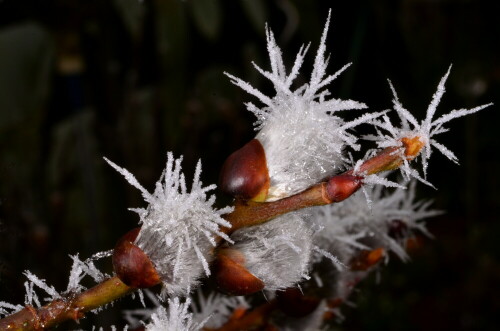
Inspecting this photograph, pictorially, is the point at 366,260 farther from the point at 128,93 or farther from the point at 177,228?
the point at 128,93

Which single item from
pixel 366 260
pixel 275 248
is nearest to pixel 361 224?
pixel 366 260

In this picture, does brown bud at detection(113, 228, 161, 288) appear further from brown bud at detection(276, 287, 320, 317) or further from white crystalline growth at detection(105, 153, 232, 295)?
brown bud at detection(276, 287, 320, 317)

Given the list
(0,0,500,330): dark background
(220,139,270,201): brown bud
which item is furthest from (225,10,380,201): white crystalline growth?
(0,0,500,330): dark background

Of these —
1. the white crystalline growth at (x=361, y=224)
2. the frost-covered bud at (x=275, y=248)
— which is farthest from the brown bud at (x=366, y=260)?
the frost-covered bud at (x=275, y=248)

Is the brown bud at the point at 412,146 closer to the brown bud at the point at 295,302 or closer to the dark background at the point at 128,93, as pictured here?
the brown bud at the point at 295,302

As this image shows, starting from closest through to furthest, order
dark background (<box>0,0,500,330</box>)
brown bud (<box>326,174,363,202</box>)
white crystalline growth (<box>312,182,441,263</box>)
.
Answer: brown bud (<box>326,174,363,202</box>), white crystalline growth (<box>312,182,441,263</box>), dark background (<box>0,0,500,330</box>)
